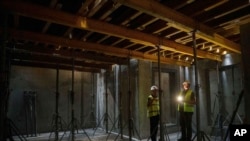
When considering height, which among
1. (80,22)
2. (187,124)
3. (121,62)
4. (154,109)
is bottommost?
(187,124)

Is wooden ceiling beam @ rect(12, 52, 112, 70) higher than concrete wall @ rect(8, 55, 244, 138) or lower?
higher

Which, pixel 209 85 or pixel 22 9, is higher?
pixel 22 9

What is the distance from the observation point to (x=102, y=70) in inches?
419

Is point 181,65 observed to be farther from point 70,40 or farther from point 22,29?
point 22,29

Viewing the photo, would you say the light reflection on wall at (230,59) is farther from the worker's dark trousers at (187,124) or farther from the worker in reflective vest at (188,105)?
the worker's dark trousers at (187,124)

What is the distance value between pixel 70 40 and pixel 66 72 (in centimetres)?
473

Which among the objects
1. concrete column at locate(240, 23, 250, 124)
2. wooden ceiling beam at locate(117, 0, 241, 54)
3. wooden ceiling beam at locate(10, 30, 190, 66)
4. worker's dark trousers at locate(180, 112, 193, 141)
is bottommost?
worker's dark trousers at locate(180, 112, 193, 141)

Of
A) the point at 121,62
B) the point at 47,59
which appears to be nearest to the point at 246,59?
the point at 121,62

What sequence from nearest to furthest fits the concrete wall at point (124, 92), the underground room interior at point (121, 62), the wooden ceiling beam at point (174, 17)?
the wooden ceiling beam at point (174, 17), the underground room interior at point (121, 62), the concrete wall at point (124, 92)

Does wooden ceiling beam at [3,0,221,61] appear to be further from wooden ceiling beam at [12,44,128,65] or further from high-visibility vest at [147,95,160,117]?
wooden ceiling beam at [12,44,128,65]

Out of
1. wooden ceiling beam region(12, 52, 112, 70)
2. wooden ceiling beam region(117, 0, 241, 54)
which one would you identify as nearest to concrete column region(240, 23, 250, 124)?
wooden ceiling beam region(117, 0, 241, 54)

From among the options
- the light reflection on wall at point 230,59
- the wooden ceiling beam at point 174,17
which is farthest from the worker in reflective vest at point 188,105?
the light reflection on wall at point 230,59

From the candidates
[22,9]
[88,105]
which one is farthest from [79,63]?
[22,9]

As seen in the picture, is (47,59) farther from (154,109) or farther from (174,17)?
(174,17)
